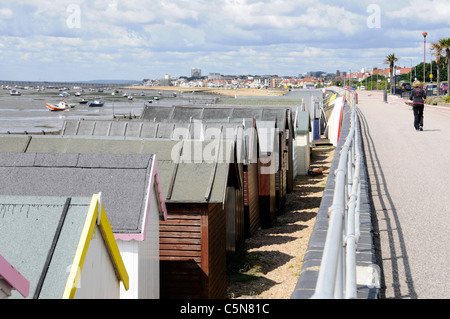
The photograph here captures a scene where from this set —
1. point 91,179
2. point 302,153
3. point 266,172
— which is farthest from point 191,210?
point 302,153

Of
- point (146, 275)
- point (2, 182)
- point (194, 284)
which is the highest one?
point (2, 182)

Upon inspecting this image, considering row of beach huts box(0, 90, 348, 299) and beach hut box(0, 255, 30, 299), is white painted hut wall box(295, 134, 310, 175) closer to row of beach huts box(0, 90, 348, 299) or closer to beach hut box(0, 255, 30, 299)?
row of beach huts box(0, 90, 348, 299)

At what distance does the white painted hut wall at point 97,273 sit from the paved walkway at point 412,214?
9.95 feet

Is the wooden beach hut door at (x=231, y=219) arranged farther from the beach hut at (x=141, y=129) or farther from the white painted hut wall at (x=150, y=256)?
the white painted hut wall at (x=150, y=256)

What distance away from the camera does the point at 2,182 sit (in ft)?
30.7

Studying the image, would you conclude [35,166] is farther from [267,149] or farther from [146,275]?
[267,149]

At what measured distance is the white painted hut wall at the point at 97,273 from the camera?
6512mm

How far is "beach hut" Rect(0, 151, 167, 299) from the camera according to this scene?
359 inches

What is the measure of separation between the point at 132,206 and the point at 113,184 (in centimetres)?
44

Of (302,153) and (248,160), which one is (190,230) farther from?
(302,153)

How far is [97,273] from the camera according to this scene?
6.94 m
